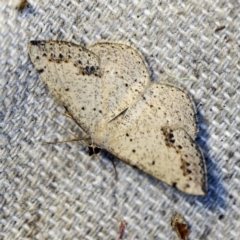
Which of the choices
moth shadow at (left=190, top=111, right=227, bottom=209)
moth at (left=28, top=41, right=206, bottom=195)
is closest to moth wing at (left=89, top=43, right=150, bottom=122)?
moth at (left=28, top=41, right=206, bottom=195)

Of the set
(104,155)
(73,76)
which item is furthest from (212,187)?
(73,76)

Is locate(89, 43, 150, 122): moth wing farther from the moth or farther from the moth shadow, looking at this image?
the moth shadow

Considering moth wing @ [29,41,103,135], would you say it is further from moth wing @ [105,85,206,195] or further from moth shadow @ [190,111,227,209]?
moth shadow @ [190,111,227,209]

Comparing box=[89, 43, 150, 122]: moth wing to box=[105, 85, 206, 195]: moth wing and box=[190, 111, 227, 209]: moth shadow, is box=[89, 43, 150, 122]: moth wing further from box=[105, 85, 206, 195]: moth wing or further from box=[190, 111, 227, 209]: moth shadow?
box=[190, 111, 227, 209]: moth shadow

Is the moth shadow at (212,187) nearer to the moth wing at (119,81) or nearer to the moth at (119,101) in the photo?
the moth at (119,101)

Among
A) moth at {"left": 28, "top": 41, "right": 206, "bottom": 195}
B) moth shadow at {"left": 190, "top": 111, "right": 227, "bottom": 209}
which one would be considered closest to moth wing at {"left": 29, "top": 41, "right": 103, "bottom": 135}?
moth at {"left": 28, "top": 41, "right": 206, "bottom": 195}
